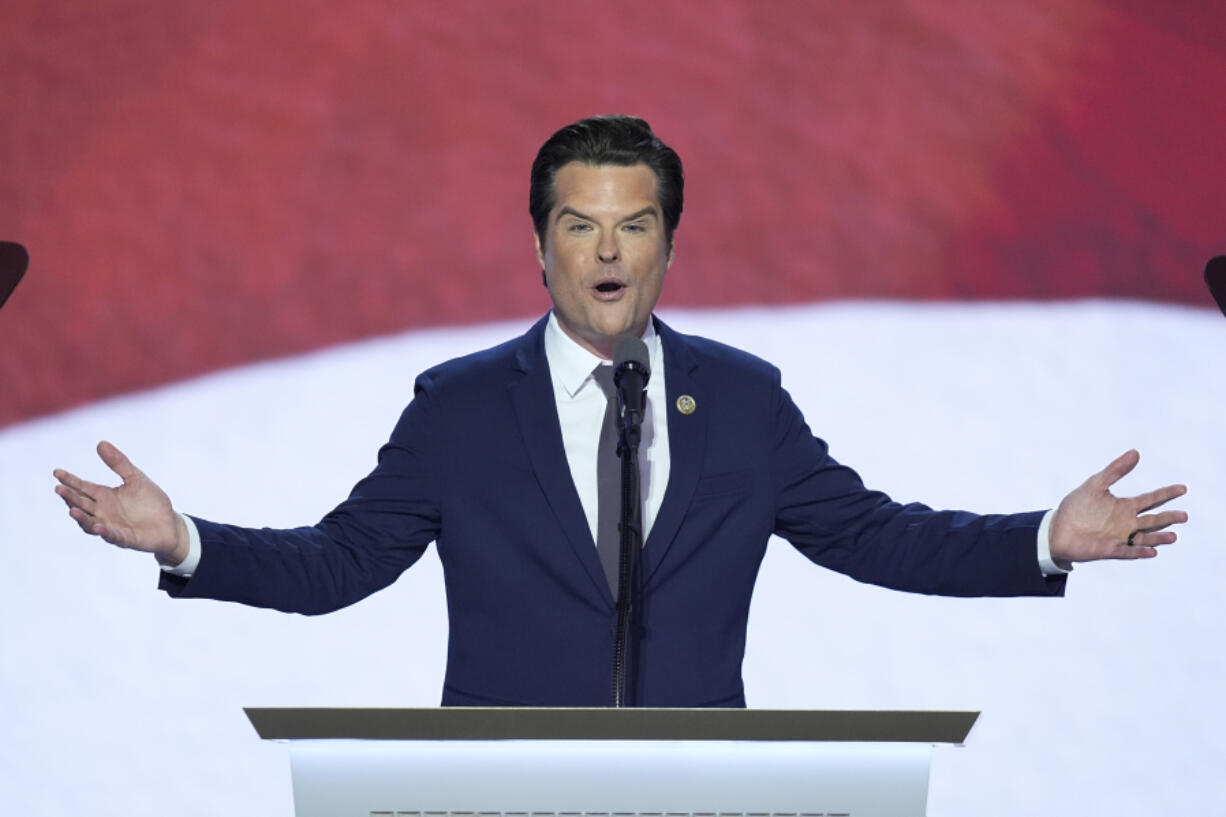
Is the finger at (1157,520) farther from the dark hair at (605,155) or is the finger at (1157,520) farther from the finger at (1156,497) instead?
the dark hair at (605,155)

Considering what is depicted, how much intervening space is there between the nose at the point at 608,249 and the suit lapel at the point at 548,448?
188 millimetres

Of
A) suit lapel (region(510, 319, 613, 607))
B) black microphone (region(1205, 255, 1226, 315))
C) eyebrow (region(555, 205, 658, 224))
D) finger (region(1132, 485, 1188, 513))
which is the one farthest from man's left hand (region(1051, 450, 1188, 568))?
eyebrow (region(555, 205, 658, 224))

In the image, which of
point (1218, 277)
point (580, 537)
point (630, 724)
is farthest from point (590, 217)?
point (630, 724)

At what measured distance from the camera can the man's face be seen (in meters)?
2.12

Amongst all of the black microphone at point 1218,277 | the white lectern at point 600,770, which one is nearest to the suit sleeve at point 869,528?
the black microphone at point 1218,277

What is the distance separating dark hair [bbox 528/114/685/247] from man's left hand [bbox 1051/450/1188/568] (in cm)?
73

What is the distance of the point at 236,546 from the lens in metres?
1.85

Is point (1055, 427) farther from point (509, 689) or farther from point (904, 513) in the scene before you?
point (509, 689)

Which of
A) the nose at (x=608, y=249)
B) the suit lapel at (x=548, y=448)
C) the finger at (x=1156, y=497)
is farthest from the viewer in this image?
the nose at (x=608, y=249)

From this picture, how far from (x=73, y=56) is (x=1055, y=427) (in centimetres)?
218

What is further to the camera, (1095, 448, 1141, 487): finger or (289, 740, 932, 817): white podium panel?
(1095, 448, 1141, 487): finger

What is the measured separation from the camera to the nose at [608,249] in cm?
211

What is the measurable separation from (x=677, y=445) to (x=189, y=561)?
708 millimetres

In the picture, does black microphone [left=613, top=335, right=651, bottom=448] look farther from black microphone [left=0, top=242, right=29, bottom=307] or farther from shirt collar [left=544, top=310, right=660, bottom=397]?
black microphone [left=0, top=242, right=29, bottom=307]
